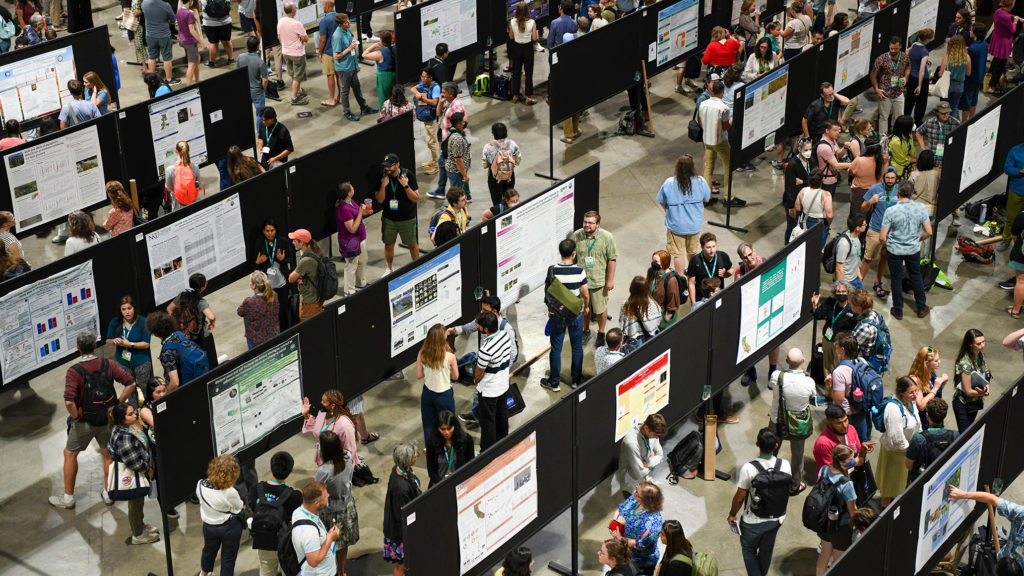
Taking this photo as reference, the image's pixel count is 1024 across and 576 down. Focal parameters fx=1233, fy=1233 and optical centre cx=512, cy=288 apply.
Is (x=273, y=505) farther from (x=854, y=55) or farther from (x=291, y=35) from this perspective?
(x=854, y=55)

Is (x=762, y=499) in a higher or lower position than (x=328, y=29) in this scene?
lower

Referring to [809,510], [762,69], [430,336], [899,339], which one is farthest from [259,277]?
[762,69]

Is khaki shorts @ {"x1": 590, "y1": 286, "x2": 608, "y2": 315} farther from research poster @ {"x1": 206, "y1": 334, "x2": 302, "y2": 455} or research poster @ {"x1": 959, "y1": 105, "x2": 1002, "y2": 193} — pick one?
research poster @ {"x1": 959, "y1": 105, "x2": 1002, "y2": 193}

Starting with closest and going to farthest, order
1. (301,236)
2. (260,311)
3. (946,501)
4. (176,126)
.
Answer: (946,501) < (260,311) < (301,236) < (176,126)

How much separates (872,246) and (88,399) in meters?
8.99

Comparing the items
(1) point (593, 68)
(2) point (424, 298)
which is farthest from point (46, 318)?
(1) point (593, 68)

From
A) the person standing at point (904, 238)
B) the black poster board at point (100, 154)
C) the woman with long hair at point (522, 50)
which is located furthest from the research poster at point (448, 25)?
the person standing at point (904, 238)

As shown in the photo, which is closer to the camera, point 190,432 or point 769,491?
point 769,491

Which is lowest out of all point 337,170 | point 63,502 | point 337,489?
point 63,502

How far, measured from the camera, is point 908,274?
1449cm

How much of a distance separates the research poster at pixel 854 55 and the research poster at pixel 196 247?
356 inches

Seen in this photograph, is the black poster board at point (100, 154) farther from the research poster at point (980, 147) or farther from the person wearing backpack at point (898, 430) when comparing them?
the research poster at point (980, 147)

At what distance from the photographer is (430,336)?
11156mm

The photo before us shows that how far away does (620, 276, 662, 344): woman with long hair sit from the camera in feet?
39.6
